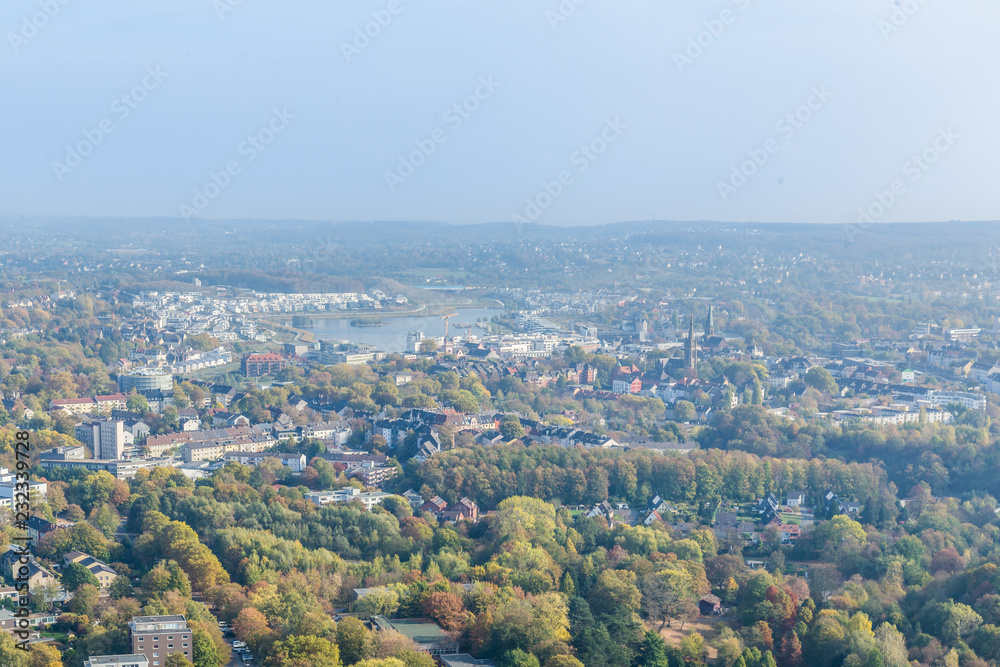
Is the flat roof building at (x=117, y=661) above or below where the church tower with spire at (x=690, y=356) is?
above

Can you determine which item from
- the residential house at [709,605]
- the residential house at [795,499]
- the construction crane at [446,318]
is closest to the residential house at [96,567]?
the residential house at [709,605]

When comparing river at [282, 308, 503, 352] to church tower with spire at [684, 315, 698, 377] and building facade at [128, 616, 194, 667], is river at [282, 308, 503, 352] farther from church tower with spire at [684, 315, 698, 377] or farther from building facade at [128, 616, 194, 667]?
building facade at [128, 616, 194, 667]

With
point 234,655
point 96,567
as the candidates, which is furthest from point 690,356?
point 234,655

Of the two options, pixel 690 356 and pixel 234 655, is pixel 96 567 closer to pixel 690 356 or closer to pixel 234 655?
pixel 234 655

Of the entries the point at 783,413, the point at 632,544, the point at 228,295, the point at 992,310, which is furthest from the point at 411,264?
the point at 632,544

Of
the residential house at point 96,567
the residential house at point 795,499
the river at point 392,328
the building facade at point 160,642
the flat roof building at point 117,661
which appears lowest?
the river at point 392,328

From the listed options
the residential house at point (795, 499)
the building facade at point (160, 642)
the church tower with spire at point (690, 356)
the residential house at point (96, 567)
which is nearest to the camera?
the building facade at point (160, 642)

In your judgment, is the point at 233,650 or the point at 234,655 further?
the point at 233,650

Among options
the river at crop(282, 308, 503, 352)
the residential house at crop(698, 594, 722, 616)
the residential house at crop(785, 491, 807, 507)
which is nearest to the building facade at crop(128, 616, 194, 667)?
the residential house at crop(698, 594, 722, 616)

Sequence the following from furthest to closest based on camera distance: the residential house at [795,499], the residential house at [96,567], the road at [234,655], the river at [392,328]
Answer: the river at [392,328] < the residential house at [795,499] < the residential house at [96,567] < the road at [234,655]

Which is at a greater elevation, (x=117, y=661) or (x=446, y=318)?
(x=117, y=661)

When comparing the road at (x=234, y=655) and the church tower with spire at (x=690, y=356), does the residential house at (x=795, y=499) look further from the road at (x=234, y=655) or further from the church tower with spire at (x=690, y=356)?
the church tower with spire at (x=690, y=356)

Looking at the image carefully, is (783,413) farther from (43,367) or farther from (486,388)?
(43,367)
